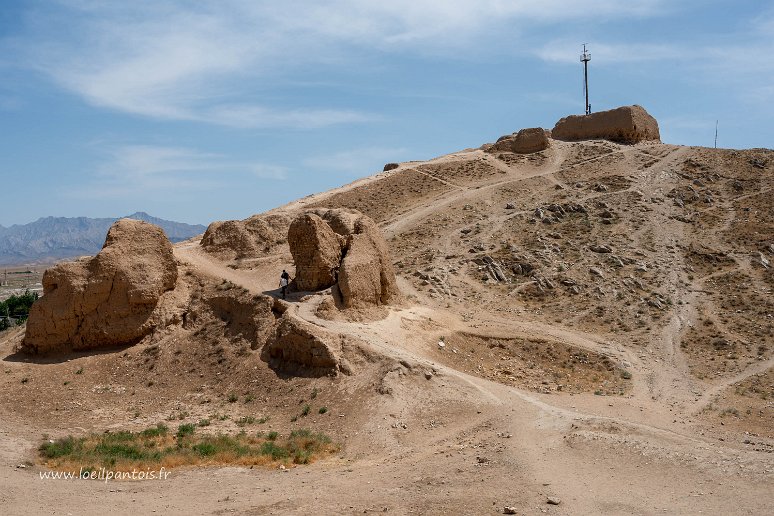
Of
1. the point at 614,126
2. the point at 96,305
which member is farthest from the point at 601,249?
the point at 96,305

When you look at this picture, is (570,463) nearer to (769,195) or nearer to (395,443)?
(395,443)

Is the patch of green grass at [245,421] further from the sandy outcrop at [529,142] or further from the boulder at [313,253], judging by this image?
the sandy outcrop at [529,142]

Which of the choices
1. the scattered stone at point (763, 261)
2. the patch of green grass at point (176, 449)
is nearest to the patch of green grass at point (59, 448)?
the patch of green grass at point (176, 449)

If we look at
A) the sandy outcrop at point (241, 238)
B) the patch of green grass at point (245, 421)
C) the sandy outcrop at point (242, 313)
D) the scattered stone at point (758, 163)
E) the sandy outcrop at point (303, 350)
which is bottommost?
the patch of green grass at point (245, 421)

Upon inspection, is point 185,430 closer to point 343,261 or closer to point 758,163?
point 343,261

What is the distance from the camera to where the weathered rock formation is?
21438 millimetres

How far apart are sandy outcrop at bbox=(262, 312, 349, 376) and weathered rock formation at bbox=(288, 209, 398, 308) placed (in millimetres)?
2256

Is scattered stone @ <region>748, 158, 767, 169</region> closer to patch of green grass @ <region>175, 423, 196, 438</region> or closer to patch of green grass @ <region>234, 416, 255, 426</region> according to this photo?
patch of green grass @ <region>234, 416, 255, 426</region>

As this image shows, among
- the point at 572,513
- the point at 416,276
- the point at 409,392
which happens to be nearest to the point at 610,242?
the point at 416,276

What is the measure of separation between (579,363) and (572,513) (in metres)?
11.3

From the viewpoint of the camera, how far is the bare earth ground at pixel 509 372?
40.2 ft

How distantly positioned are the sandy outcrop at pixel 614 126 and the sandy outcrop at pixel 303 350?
97.9 ft

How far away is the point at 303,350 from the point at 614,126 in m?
30.7

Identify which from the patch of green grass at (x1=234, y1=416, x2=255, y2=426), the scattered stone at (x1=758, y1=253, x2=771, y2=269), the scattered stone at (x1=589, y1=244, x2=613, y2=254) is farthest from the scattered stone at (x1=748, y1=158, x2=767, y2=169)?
the patch of green grass at (x1=234, y1=416, x2=255, y2=426)
